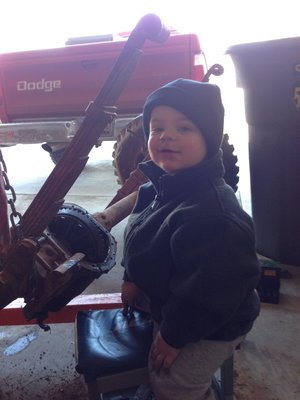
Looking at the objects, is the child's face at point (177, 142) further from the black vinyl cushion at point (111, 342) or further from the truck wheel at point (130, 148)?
the truck wheel at point (130, 148)

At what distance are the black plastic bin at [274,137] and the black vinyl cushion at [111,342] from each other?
4.72 ft

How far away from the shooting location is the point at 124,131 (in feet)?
9.98

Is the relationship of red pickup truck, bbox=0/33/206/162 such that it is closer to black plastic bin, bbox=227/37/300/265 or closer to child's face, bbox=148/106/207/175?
black plastic bin, bbox=227/37/300/265

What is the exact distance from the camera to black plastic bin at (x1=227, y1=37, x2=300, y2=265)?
7.47ft

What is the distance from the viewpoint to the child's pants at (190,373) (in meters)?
1.15

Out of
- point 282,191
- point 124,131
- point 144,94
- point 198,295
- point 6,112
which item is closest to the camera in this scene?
point 198,295

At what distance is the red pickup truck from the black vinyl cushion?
2212mm

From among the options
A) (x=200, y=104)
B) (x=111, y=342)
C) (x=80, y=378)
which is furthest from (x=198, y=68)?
(x=111, y=342)

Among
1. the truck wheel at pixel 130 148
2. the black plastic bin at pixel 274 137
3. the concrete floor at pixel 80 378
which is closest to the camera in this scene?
the concrete floor at pixel 80 378

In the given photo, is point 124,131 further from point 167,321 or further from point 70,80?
point 167,321

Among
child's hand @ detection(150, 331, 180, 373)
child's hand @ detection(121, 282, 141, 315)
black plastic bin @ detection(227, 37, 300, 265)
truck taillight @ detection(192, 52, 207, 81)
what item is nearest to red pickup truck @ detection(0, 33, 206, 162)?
truck taillight @ detection(192, 52, 207, 81)

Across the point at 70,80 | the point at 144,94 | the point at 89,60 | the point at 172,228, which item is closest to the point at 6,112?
the point at 70,80

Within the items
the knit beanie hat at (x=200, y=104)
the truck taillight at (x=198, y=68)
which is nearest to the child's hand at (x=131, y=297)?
the knit beanie hat at (x=200, y=104)

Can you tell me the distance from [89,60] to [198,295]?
3103mm
